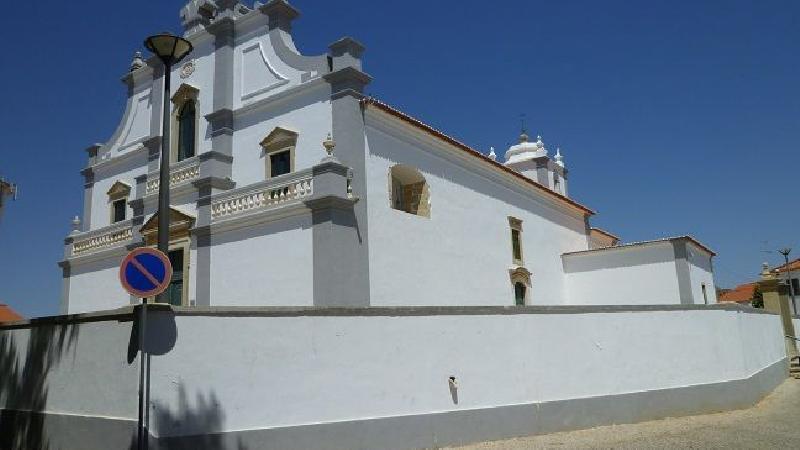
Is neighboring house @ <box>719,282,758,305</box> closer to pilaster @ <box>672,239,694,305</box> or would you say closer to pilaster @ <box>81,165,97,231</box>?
pilaster @ <box>672,239,694,305</box>

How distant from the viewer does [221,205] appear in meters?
14.9

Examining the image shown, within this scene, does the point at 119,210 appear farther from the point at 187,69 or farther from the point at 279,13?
the point at 279,13

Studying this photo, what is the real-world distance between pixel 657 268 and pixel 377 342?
15486 mm

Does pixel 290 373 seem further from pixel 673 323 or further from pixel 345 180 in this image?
pixel 673 323

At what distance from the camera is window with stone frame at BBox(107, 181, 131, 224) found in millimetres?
19031

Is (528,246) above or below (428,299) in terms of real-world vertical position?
above

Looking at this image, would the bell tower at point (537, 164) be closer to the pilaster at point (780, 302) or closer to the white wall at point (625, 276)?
the white wall at point (625, 276)

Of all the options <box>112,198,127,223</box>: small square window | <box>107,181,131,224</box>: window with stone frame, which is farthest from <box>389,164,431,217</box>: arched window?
<box>112,198,127,223</box>: small square window

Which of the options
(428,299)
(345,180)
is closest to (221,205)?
(345,180)

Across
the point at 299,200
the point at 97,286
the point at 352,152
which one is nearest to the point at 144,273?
the point at 299,200

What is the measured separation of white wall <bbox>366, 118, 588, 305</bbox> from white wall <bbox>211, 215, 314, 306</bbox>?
154 centimetres

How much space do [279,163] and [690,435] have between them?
1042 cm

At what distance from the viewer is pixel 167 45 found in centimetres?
776

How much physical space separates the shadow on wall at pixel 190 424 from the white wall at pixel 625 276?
1731cm
